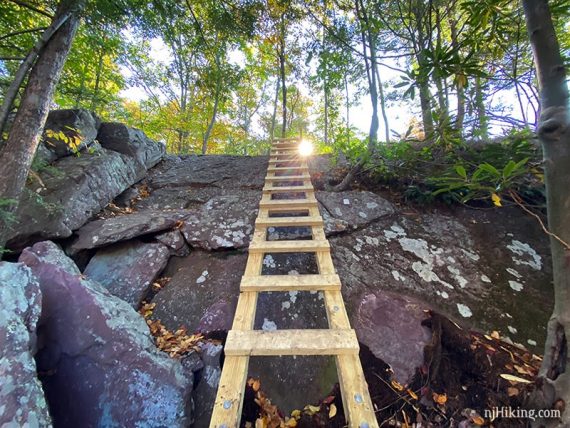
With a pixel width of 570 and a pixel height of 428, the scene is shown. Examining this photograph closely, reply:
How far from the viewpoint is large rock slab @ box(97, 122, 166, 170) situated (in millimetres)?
4262

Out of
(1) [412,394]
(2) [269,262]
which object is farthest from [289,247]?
(1) [412,394]

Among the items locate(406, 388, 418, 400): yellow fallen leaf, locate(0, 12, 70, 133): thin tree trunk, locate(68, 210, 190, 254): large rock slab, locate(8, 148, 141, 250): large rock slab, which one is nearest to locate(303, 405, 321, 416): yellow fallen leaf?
locate(406, 388, 418, 400): yellow fallen leaf

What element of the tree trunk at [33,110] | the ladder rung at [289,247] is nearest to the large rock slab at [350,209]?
the ladder rung at [289,247]

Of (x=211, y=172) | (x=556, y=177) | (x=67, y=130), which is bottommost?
(x=556, y=177)

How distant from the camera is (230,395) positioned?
119cm

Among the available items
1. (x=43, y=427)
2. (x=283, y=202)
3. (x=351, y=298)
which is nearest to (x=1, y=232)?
(x=43, y=427)

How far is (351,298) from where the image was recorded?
2.23m

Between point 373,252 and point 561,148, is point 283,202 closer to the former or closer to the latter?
point 373,252

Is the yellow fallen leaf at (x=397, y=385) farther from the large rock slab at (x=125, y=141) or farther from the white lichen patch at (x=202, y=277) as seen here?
the large rock slab at (x=125, y=141)

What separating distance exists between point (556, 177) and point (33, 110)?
441cm

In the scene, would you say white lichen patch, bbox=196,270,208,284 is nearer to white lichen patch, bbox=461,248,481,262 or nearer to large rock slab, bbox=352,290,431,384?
large rock slab, bbox=352,290,431,384

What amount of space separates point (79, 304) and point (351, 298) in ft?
7.07

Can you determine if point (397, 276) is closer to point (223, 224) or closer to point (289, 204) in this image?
point (289, 204)

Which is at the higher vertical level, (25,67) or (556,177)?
(25,67)
